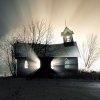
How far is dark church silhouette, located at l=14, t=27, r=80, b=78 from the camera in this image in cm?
5316

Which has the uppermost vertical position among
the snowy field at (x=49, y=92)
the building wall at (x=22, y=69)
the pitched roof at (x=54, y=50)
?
the pitched roof at (x=54, y=50)

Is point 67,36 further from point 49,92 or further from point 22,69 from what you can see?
point 49,92

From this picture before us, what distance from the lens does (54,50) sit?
58000 millimetres

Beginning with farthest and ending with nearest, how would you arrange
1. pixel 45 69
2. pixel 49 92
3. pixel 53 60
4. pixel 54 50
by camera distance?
1. pixel 54 50
2. pixel 53 60
3. pixel 45 69
4. pixel 49 92

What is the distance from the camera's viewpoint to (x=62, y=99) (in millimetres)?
17219

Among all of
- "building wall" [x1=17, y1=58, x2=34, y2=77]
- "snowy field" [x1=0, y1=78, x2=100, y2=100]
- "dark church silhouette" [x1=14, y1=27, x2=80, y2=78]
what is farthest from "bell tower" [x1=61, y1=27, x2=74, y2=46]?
"snowy field" [x1=0, y1=78, x2=100, y2=100]

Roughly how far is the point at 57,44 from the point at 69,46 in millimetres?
4298

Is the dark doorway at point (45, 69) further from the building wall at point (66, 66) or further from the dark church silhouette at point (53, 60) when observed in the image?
the building wall at point (66, 66)

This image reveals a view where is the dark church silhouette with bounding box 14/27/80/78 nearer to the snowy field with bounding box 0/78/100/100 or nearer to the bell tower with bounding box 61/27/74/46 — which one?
the bell tower with bounding box 61/27/74/46

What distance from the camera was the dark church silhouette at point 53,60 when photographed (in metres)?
53.2

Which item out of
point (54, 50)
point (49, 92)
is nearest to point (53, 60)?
point (54, 50)

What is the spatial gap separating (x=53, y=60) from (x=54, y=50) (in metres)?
3.98

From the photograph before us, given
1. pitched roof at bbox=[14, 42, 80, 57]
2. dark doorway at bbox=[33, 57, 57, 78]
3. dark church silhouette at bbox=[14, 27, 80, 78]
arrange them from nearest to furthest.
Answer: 1. dark doorway at bbox=[33, 57, 57, 78]
2. dark church silhouette at bbox=[14, 27, 80, 78]
3. pitched roof at bbox=[14, 42, 80, 57]

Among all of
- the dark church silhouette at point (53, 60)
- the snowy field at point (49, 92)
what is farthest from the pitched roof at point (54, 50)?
the snowy field at point (49, 92)
